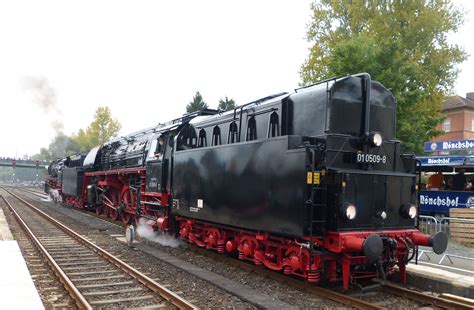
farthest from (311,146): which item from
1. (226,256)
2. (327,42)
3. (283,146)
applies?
(327,42)

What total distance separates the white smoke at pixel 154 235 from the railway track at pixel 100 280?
70.5 inches

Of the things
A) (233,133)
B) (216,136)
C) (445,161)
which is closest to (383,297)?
(233,133)

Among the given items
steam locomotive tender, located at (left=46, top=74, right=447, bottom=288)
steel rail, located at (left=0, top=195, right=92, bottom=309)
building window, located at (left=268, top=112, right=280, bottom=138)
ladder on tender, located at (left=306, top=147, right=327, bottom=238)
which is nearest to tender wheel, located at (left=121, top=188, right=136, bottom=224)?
steel rail, located at (left=0, top=195, right=92, bottom=309)

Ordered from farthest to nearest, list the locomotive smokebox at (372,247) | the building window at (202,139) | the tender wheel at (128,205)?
1. the tender wheel at (128,205)
2. the building window at (202,139)
3. the locomotive smokebox at (372,247)

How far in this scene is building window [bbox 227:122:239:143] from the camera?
8.57 metres

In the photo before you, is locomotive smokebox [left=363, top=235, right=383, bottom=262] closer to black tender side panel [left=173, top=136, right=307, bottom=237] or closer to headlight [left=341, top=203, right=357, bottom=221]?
headlight [left=341, top=203, right=357, bottom=221]

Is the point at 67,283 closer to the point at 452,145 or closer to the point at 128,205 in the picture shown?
the point at 128,205

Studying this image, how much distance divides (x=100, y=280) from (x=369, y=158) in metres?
4.94

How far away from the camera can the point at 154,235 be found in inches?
473

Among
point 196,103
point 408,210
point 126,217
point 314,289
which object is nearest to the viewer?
point 314,289

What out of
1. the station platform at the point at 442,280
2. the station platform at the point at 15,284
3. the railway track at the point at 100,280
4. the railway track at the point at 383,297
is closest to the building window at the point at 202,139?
the railway track at the point at 100,280

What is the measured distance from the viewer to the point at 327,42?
25.0m

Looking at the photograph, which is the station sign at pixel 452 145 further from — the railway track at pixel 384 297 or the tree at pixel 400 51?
the railway track at pixel 384 297

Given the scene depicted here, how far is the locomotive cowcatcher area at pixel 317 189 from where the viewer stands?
6059mm
